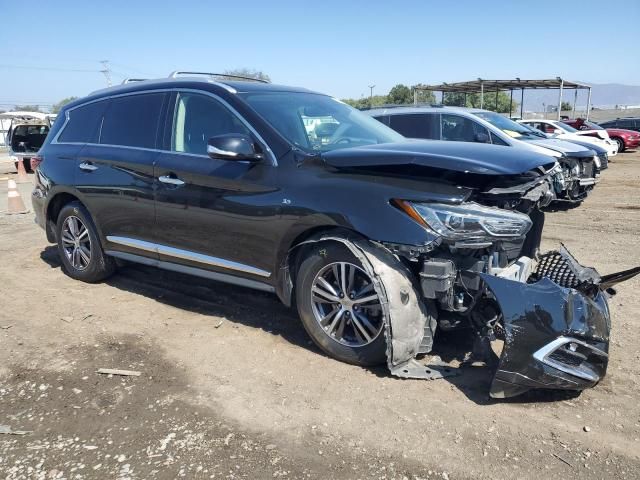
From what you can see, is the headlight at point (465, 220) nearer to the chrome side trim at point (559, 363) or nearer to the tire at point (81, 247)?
the chrome side trim at point (559, 363)

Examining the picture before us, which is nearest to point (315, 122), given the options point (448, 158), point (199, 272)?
point (448, 158)

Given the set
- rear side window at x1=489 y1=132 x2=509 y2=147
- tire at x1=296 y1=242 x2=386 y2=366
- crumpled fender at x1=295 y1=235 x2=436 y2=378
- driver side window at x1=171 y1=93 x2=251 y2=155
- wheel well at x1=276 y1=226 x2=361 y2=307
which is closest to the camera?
crumpled fender at x1=295 y1=235 x2=436 y2=378

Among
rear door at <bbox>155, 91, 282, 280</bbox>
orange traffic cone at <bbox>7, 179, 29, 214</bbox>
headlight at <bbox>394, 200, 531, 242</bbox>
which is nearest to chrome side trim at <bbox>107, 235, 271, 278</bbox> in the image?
rear door at <bbox>155, 91, 282, 280</bbox>

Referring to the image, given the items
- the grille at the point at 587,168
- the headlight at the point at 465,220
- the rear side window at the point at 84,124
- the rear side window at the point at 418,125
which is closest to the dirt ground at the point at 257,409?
the headlight at the point at 465,220

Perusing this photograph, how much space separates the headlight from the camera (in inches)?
125

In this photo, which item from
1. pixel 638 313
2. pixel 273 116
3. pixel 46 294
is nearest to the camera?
pixel 273 116

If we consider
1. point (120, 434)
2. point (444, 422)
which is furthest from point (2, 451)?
point (444, 422)

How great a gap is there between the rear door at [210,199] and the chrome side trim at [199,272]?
0.18 feet

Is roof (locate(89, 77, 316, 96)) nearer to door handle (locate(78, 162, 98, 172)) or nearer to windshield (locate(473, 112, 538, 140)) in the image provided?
door handle (locate(78, 162, 98, 172))

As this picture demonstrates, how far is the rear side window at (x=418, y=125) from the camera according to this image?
10.2 m

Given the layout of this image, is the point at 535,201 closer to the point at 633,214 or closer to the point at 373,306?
the point at 373,306

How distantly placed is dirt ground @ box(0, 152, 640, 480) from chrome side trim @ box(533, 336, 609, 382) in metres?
0.22

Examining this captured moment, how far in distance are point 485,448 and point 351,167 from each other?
1831 millimetres

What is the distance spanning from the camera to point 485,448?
2748 mm
